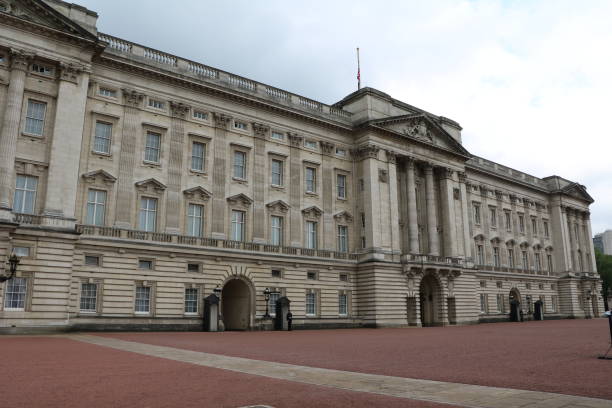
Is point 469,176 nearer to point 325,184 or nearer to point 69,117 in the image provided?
point 325,184

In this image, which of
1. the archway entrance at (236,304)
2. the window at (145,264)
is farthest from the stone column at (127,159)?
the archway entrance at (236,304)

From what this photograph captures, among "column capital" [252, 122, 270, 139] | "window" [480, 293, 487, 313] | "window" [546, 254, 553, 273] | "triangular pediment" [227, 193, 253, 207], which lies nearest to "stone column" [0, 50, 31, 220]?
"triangular pediment" [227, 193, 253, 207]

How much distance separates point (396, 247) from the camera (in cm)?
4828

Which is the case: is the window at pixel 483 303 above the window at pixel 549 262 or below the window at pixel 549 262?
below

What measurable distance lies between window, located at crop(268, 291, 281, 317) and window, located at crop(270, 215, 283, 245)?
4319 millimetres

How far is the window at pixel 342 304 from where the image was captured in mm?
45594

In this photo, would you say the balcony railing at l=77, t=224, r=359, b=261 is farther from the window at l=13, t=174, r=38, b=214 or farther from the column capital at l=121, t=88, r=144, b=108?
the column capital at l=121, t=88, r=144, b=108

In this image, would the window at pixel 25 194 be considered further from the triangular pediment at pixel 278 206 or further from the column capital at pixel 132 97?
the triangular pediment at pixel 278 206

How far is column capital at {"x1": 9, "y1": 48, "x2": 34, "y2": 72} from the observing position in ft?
102

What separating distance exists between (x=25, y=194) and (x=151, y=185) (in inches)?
325

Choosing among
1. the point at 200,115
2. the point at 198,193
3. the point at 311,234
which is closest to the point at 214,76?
the point at 200,115

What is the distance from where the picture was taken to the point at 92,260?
32844mm

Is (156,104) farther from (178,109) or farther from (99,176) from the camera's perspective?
(99,176)

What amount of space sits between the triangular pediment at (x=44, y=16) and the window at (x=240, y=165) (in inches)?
547
